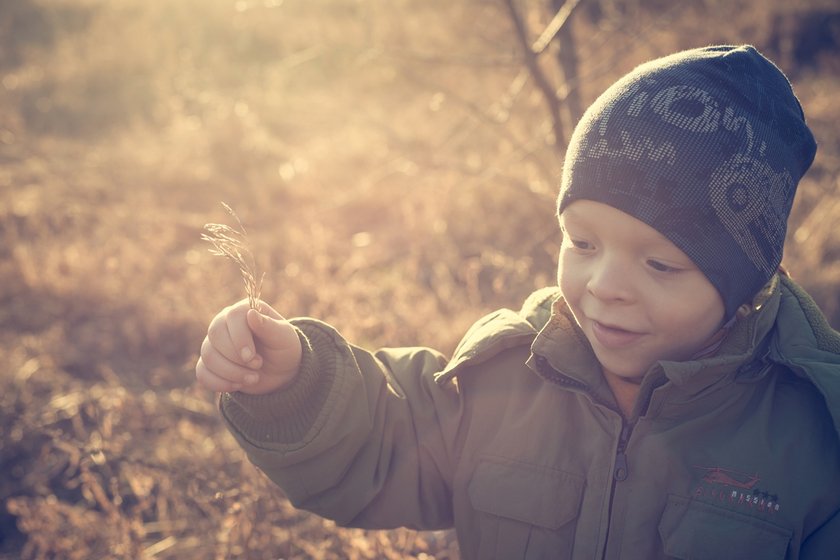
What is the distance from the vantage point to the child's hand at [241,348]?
151cm

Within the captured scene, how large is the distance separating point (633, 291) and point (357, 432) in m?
0.70

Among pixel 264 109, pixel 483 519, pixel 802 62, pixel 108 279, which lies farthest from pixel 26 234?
pixel 802 62

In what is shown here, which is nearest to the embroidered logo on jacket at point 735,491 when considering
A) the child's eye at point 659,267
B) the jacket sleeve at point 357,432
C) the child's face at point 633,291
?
the child's face at point 633,291

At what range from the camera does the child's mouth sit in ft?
4.99

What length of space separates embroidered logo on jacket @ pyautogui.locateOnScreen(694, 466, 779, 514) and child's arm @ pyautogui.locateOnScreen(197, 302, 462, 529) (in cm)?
58

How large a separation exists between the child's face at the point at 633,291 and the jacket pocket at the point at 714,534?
0.31 m

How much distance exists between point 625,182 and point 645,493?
67 centimetres

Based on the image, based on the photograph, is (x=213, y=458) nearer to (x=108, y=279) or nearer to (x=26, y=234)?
(x=108, y=279)

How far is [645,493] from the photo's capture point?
60.6 inches

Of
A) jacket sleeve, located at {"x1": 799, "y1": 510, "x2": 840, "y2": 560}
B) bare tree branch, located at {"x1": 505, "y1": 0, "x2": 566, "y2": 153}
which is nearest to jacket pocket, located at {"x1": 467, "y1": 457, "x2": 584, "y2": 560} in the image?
jacket sleeve, located at {"x1": 799, "y1": 510, "x2": 840, "y2": 560}

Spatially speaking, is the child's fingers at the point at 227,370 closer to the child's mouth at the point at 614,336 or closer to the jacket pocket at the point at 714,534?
the child's mouth at the point at 614,336

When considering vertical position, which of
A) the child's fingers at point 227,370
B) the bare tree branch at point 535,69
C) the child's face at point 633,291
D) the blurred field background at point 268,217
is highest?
the bare tree branch at point 535,69

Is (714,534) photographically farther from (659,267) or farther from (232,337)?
(232,337)

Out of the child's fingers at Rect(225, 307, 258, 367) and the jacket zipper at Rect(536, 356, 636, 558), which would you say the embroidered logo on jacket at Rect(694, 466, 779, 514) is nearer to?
the jacket zipper at Rect(536, 356, 636, 558)
